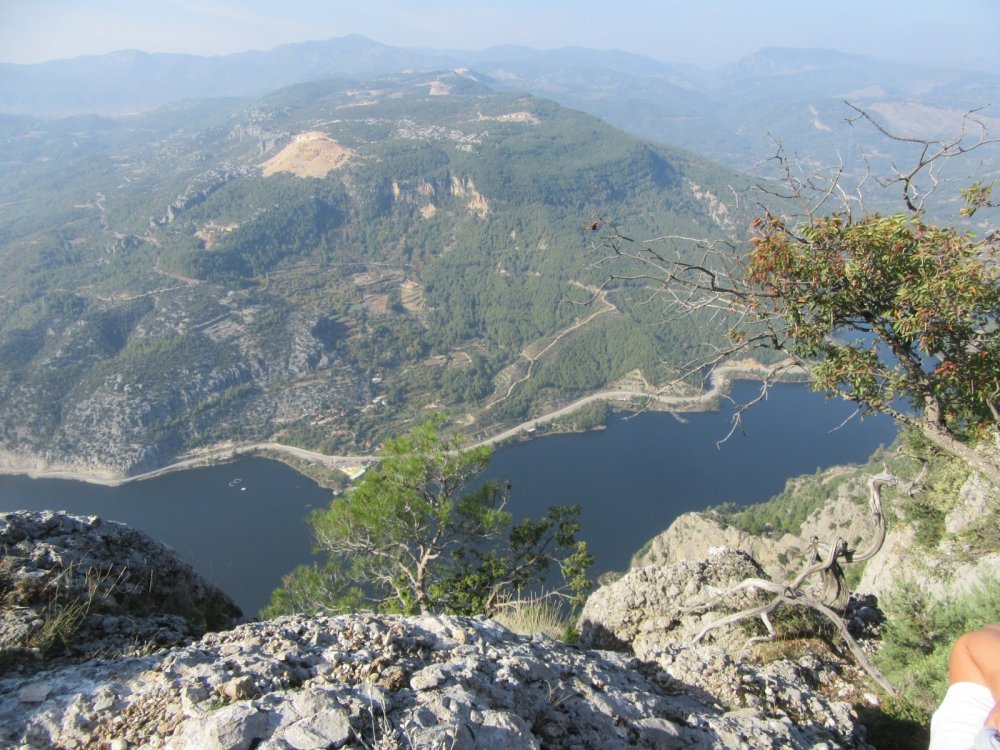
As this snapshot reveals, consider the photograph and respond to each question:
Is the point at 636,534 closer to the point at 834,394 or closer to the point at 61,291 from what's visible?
the point at 834,394

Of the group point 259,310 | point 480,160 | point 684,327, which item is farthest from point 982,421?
point 480,160

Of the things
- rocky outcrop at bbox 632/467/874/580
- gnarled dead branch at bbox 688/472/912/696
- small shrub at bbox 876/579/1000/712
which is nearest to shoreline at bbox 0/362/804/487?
rocky outcrop at bbox 632/467/874/580

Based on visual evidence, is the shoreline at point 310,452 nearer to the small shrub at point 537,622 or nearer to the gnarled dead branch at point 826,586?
the small shrub at point 537,622

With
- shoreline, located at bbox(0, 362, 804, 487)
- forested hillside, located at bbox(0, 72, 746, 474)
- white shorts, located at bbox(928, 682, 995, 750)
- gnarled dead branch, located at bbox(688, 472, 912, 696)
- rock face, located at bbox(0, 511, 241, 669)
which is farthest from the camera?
forested hillside, located at bbox(0, 72, 746, 474)

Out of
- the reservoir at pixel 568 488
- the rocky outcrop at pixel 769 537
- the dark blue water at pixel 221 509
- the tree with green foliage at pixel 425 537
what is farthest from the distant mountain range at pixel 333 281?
the tree with green foliage at pixel 425 537

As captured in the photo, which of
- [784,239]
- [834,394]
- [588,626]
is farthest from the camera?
[588,626]

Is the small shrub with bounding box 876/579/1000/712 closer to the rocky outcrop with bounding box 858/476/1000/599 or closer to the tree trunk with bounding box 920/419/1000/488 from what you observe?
the rocky outcrop with bounding box 858/476/1000/599

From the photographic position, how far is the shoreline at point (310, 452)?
166 ft

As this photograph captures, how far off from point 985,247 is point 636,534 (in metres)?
40.4

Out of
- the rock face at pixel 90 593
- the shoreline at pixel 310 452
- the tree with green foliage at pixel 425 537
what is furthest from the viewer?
the shoreline at pixel 310 452

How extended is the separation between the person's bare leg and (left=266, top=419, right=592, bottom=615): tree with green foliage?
5022 millimetres

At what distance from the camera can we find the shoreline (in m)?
50.6

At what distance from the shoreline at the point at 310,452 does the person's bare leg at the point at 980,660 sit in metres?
45.3

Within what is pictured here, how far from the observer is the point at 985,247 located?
161 inches
